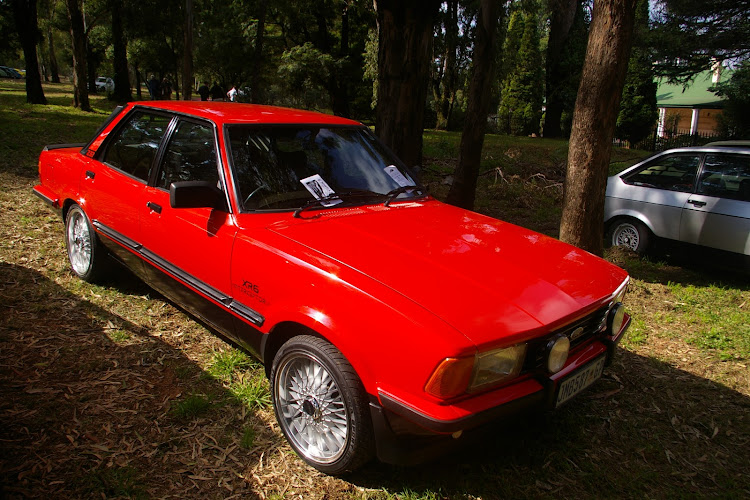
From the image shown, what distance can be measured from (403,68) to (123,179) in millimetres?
4426

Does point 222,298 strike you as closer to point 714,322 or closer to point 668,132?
point 714,322

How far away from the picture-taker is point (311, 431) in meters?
2.77

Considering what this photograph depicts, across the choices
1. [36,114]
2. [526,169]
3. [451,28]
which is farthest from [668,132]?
[36,114]

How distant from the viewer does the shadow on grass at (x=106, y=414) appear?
2.64 meters

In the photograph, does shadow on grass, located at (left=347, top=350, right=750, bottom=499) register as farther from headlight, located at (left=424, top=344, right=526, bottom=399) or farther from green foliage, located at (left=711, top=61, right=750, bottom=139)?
green foliage, located at (left=711, top=61, right=750, bottom=139)

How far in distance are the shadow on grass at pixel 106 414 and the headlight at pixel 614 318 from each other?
6.75 ft

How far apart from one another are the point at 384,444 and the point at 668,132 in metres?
25.6

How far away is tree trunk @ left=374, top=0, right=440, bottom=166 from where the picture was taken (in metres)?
7.06

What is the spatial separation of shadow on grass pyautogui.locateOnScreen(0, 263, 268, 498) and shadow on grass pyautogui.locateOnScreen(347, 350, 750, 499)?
0.87m

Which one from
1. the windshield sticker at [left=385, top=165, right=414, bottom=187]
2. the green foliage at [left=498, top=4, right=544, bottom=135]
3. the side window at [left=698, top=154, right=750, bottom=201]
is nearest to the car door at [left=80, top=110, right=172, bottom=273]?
the windshield sticker at [left=385, top=165, right=414, bottom=187]

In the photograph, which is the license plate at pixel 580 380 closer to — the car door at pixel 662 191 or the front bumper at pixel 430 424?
the front bumper at pixel 430 424

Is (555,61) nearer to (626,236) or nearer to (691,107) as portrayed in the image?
(691,107)

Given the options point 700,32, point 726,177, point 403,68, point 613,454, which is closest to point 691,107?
point 700,32

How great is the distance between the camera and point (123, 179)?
398 centimetres
